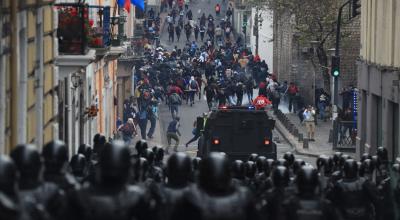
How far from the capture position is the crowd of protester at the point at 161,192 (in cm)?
1066

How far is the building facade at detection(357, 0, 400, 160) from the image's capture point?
34.8m

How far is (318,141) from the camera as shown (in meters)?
46.4

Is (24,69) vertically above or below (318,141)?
above

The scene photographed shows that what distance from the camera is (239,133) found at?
34.7m

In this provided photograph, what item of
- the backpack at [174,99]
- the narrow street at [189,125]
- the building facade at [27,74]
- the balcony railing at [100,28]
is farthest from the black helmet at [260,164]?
the backpack at [174,99]

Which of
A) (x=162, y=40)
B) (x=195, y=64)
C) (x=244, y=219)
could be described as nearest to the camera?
(x=244, y=219)

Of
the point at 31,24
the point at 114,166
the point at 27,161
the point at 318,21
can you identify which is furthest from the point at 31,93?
the point at 318,21

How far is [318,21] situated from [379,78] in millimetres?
16405

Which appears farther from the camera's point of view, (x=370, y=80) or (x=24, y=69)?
(x=370, y=80)

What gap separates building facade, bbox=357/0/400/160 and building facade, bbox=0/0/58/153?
11.2m

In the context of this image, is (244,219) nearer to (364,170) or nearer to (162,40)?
(364,170)

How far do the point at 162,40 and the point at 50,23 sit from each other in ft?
194

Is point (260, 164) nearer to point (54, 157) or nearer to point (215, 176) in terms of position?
point (54, 157)

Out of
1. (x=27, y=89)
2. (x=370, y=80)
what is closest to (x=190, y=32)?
(x=370, y=80)
